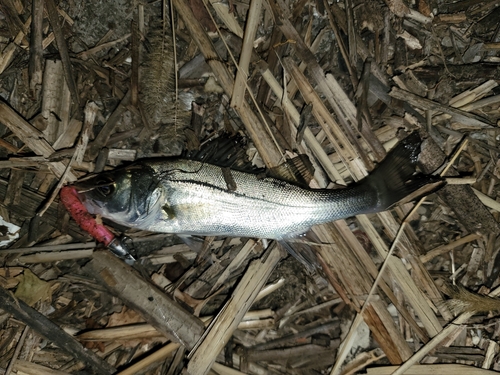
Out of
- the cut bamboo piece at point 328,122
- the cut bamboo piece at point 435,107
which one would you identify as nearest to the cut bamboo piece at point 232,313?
the cut bamboo piece at point 328,122

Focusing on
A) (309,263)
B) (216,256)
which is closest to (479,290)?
(309,263)

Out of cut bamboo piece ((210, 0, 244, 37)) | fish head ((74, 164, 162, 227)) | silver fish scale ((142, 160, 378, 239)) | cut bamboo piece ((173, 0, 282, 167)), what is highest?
→ cut bamboo piece ((210, 0, 244, 37))

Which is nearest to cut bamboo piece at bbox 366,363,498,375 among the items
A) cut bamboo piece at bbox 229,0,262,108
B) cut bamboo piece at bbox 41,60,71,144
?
cut bamboo piece at bbox 229,0,262,108

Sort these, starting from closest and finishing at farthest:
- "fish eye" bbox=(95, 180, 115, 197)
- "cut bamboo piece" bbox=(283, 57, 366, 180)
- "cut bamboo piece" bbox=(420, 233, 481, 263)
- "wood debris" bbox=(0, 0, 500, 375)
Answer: "fish eye" bbox=(95, 180, 115, 197) < "wood debris" bbox=(0, 0, 500, 375) < "cut bamboo piece" bbox=(283, 57, 366, 180) < "cut bamboo piece" bbox=(420, 233, 481, 263)

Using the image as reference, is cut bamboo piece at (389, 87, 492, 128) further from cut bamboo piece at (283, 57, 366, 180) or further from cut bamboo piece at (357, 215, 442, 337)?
cut bamboo piece at (357, 215, 442, 337)

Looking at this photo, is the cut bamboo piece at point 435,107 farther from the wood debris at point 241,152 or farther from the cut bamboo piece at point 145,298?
the cut bamboo piece at point 145,298
